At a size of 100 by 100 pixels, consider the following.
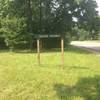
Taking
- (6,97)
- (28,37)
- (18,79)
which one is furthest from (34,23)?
(6,97)

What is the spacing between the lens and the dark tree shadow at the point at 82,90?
806 cm

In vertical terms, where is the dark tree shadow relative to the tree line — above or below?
below

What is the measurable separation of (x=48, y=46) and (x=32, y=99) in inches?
921

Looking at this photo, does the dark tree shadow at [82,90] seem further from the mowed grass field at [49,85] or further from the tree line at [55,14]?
the tree line at [55,14]

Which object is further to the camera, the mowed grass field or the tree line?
the tree line

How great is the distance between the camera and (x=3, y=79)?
10.1 m

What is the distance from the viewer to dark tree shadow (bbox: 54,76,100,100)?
8.06 metres

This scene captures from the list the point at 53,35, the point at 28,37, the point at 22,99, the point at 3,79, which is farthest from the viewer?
the point at 53,35

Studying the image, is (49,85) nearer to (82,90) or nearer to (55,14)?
(82,90)

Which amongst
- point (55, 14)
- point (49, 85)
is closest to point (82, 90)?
point (49, 85)

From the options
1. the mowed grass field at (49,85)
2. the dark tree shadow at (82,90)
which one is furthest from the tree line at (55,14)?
the dark tree shadow at (82,90)

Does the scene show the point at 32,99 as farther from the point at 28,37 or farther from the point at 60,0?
the point at 60,0

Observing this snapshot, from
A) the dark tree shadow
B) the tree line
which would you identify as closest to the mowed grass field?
the dark tree shadow

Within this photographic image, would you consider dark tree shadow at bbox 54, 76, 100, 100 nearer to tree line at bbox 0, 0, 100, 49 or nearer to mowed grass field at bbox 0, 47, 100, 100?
mowed grass field at bbox 0, 47, 100, 100
